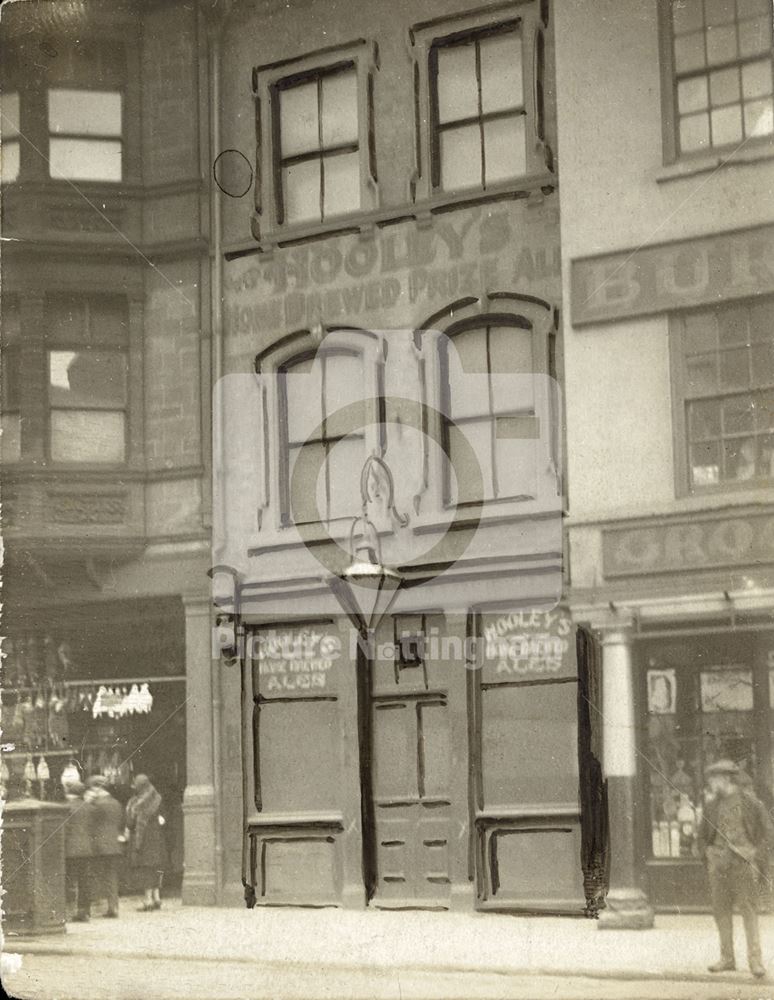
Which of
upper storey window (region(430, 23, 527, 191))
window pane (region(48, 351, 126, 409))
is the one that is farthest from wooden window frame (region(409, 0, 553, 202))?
window pane (region(48, 351, 126, 409))

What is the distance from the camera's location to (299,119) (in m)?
8.56

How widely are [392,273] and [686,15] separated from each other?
1.92 meters

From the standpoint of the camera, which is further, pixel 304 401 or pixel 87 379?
pixel 87 379

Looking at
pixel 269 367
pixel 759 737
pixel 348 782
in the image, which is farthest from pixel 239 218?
pixel 759 737

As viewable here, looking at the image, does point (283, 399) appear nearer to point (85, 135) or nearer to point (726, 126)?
point (85, 135)

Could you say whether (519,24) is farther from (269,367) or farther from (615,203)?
(269,367)

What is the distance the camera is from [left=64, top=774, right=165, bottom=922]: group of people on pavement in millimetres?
8266

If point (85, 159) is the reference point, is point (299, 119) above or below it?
above

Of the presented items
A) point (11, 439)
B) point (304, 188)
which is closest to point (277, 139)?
point (304, 188)

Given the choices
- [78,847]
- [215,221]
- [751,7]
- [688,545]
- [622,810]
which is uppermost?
[751,7]

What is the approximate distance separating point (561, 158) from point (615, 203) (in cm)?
40

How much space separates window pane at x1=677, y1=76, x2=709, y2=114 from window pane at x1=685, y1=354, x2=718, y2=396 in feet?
3.85

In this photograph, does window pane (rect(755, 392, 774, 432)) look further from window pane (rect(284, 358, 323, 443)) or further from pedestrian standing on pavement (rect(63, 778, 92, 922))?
pedestrian standing on pavement (rect(63, 778, 92, 922))

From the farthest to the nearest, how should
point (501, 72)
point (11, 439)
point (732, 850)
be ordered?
point (11, 439) < point (501, 72) < point (732, 850)
